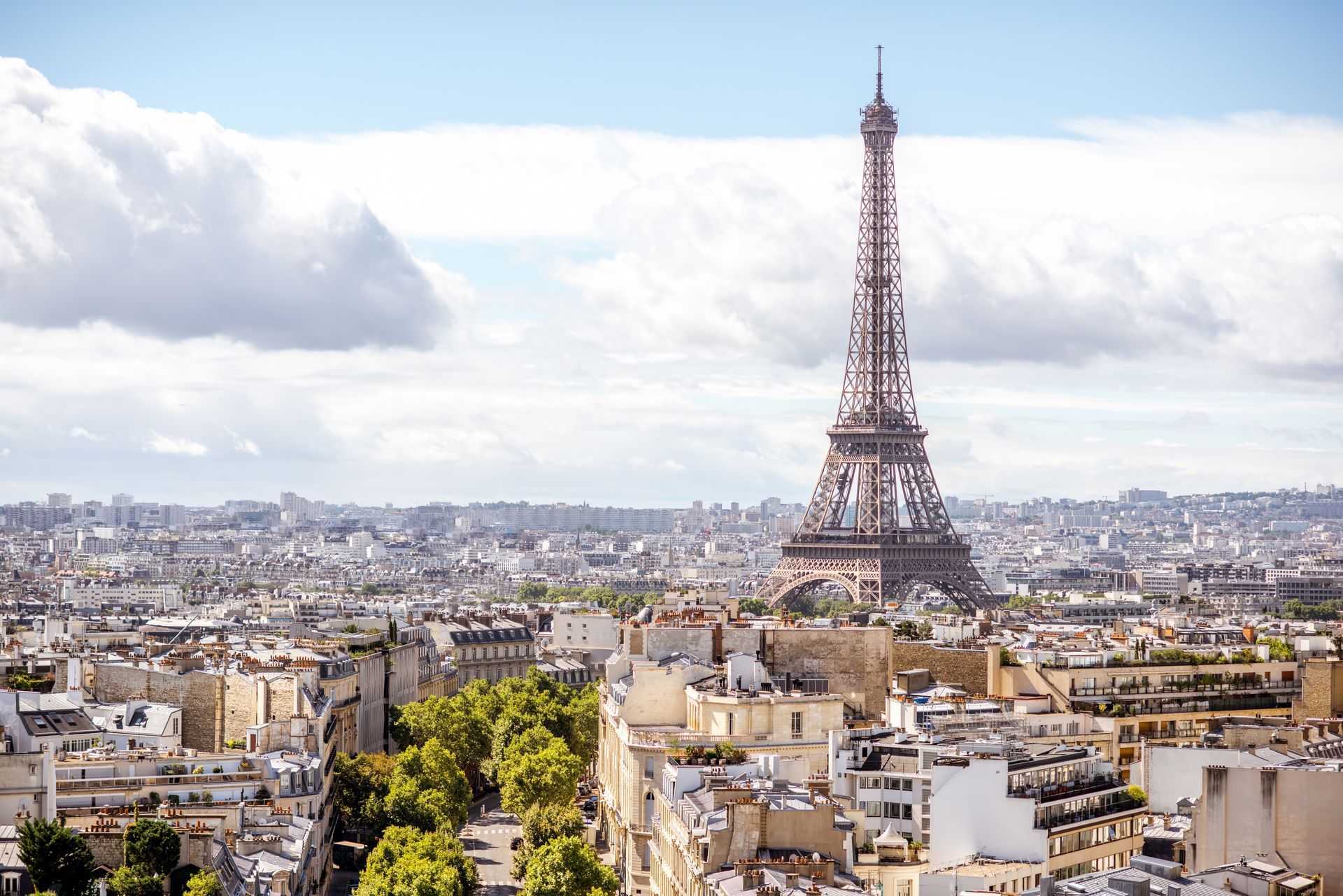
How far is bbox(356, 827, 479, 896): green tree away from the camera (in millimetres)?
44719

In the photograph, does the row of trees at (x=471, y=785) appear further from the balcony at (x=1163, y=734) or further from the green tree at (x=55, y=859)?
the balcony at (x=1163, y=734)

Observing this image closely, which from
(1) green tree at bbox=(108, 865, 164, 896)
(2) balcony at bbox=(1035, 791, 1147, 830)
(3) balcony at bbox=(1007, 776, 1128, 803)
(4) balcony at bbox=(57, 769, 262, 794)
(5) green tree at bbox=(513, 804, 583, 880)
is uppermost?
(3) balcony at bbox=(1007, 776, 1128, 803)

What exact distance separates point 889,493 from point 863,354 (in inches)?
321

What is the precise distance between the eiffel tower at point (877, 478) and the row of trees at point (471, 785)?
3142 cm

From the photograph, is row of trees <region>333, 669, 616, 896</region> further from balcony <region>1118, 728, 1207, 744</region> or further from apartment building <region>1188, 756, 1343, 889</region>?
apartment building <region>1188, 756, 1343, 889</region>

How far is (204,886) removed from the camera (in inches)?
1364

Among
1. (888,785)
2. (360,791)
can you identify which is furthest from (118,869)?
(360,791)

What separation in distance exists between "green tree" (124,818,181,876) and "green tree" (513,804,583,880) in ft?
61.7

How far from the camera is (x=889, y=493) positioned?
122062 mm

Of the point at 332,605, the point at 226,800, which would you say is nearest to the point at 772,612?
the point at 332,605

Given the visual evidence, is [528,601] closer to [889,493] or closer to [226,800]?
[889,493]

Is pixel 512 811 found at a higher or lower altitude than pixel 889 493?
lower

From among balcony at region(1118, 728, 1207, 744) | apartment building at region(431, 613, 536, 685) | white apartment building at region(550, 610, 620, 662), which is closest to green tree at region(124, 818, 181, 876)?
balcony at region(1118, 728, 1207, 744)

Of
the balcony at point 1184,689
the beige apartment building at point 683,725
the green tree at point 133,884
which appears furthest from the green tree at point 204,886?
the balcony at point 1184,689
